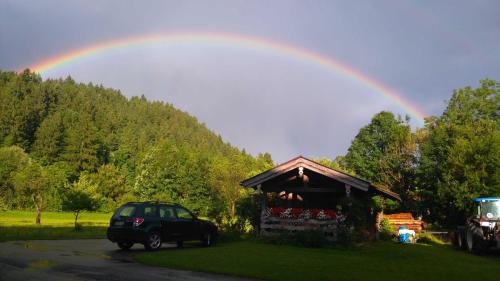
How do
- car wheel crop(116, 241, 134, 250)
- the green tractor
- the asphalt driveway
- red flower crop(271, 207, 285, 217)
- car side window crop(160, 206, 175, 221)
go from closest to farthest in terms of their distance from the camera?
the asphalt driveway
car wheel crop(116, 241, 134, 250)
car side window crop(160, 206, 175, 221)
the green tractor
red flower crop(271, 207, 285, 217)

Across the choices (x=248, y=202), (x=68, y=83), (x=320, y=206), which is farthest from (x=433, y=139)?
(x=68, y=83)

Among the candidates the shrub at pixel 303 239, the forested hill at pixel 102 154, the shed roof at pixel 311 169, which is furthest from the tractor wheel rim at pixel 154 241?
the forested hill at pixel 102 154

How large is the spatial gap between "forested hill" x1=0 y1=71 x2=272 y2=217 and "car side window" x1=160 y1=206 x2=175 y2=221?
35.1ft

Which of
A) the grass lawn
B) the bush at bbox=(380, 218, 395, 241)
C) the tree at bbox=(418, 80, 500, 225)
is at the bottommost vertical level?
the grass lawn

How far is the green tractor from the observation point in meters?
19.3

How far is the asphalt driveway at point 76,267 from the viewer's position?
10.0 metres

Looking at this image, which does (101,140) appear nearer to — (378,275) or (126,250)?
(126,250)

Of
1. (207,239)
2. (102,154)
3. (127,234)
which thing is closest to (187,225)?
(207,239)

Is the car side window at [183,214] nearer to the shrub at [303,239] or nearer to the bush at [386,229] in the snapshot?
the shrub at [303,239]

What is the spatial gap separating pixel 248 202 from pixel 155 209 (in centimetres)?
887

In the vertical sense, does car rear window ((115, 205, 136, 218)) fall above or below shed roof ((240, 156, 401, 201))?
below

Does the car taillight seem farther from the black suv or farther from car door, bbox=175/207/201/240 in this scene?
car door, bbox=175/207/201/240

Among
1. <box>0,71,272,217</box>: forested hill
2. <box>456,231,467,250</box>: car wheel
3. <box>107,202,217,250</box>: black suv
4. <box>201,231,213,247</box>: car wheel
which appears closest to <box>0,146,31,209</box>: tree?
<box>0,71,272,217</box>: forested hill

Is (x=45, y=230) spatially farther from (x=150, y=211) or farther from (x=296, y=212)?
(x=296, y=212)
